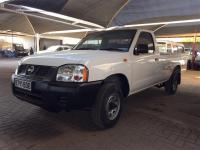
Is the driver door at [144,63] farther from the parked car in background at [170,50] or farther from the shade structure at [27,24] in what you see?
the shade structure at [27,24]

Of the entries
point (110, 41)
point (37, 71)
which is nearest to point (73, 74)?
point (37, 71)

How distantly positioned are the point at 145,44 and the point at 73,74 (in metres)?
2.01

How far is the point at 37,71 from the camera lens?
3572 millimetres

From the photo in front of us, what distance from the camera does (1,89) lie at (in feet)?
23.3

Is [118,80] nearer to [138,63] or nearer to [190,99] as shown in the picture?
[138,63]

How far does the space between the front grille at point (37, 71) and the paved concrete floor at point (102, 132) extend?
0.93m

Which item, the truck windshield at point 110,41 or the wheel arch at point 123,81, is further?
the truck windshield at point 110,41

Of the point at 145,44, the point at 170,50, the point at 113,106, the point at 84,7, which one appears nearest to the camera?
the point at 113,106

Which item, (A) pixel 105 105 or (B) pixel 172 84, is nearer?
(A) pixel 105 105

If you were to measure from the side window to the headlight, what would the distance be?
1495 millimetres

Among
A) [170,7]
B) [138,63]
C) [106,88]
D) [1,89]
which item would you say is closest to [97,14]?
[170,7]

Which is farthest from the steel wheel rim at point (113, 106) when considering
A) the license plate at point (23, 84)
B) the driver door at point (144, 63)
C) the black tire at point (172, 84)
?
the black tire at point (172, 84)

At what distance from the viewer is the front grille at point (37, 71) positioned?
3.38 metres

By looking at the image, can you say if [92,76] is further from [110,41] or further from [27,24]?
[27,24]
